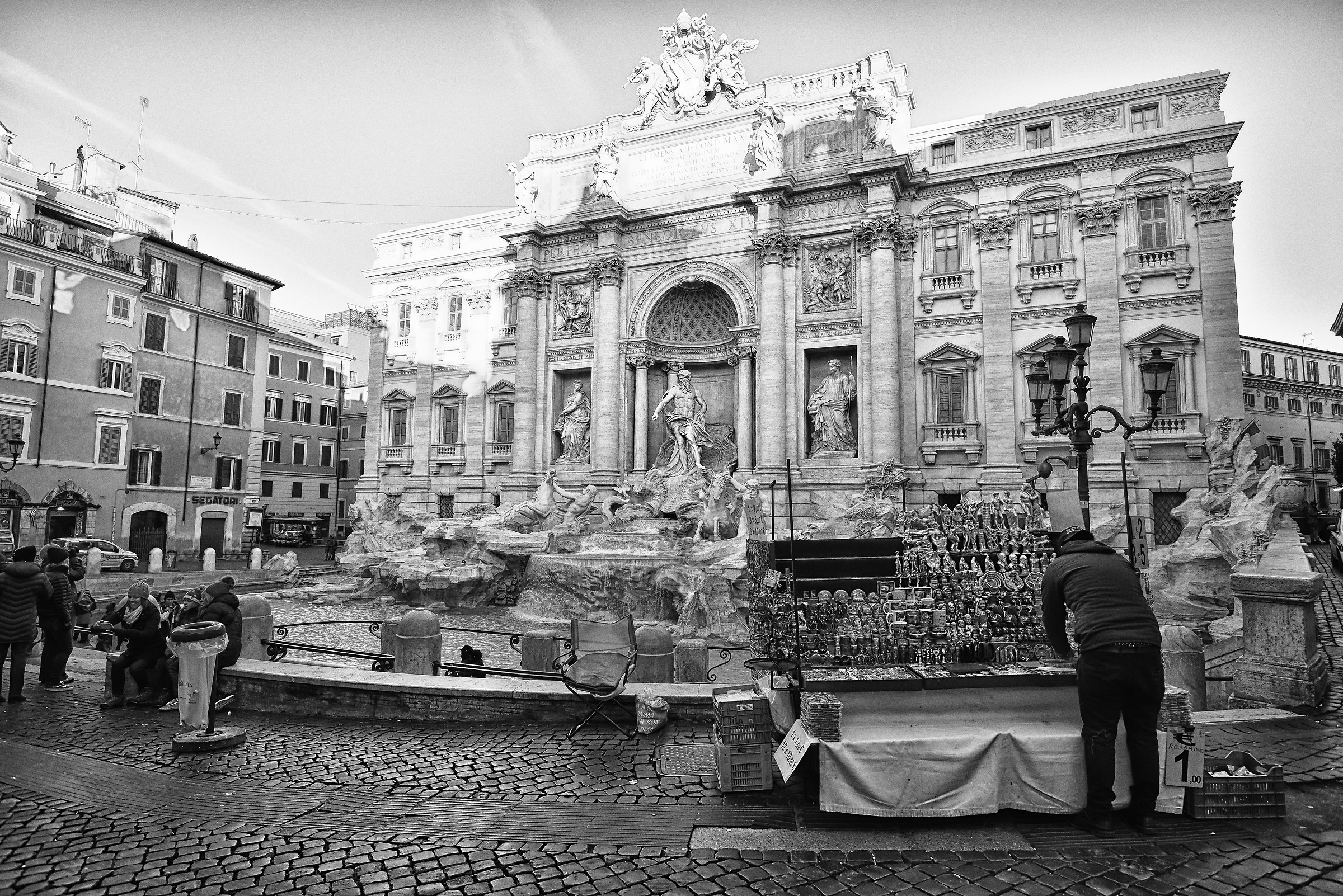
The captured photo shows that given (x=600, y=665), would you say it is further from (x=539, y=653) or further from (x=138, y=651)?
(x=138, y=651)

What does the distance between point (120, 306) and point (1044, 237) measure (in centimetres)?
3624

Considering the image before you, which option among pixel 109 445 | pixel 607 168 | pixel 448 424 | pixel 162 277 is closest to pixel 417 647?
pixel 607 168

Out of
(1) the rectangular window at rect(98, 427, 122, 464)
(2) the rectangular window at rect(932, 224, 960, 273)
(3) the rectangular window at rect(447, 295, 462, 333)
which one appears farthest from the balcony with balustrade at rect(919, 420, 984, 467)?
(1) the rectangular window at rect(98, 427, 122, 464)

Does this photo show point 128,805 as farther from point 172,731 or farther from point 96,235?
point 96,235

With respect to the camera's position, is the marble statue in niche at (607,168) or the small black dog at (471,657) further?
the marble statue in niche at (607,168)

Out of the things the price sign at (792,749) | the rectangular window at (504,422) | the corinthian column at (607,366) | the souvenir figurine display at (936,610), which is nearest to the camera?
the price sign at (792,749)

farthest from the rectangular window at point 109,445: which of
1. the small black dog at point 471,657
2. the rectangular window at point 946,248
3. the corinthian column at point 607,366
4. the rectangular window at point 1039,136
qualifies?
the rectangular window at point 1039,136

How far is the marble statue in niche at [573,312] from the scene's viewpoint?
95.4 feet

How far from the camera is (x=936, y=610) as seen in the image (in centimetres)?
659

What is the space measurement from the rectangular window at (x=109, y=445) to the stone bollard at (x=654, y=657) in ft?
102

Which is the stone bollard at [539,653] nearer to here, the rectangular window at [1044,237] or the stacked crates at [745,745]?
the stacked crates at [745,745]

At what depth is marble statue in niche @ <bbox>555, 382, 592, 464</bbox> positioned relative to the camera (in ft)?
93.0

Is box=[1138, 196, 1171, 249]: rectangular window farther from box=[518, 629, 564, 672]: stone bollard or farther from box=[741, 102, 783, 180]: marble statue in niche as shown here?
box=[518, 629, 564, 672]: stone bollard

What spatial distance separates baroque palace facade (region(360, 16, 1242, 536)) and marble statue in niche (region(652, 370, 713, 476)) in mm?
1409
